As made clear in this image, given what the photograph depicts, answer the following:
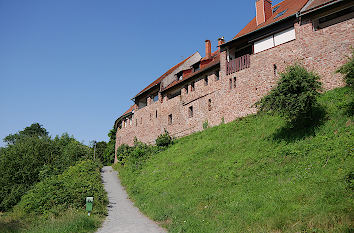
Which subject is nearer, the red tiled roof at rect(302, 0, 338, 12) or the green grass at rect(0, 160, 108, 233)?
the green grass at rect(0, 160, 108, 233)

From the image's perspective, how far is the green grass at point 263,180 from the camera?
8984 mm

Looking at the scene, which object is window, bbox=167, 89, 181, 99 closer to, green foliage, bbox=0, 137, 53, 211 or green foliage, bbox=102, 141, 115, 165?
green foliage, bbox=0, 137, 53, 211

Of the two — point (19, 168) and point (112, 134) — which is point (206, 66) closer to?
point (19, 168)

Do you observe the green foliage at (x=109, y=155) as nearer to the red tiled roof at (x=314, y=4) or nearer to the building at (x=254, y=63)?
the building at (x=254, y=63)

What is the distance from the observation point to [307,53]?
20609mm

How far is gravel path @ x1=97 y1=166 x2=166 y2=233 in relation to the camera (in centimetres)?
1213

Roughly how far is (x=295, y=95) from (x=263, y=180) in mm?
5043

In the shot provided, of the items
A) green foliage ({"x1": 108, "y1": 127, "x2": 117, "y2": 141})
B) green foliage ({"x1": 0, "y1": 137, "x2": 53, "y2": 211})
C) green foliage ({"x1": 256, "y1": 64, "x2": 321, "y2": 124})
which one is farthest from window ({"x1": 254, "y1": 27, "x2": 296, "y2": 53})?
green foliage ({"x1": 108, "y1": 127, "x2": 117, "y2": 141})

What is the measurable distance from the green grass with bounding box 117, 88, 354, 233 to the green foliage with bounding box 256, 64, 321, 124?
97 centimetres

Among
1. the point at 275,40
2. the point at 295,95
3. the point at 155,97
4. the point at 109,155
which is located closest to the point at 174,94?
the point at 155,97

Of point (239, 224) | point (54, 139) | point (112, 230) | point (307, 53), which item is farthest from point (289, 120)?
point (54, 139)

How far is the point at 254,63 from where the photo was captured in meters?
23.8

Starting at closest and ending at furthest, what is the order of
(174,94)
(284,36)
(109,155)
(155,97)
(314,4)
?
(314,4), (284,36), (174,94), (155,97), (109,155)

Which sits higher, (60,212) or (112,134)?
(112,134)
